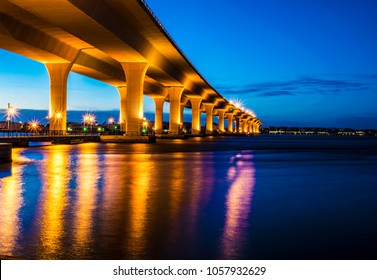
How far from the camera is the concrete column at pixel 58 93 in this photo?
56.1m

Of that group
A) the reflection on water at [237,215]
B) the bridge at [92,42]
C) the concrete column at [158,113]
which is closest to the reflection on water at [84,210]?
the reflection on water at [237,215]

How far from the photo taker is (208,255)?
648cm

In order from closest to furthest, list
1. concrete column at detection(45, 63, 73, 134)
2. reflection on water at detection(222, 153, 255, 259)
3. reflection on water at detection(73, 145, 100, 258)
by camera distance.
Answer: reflection on water at detection(222, 153, 255, 259)
reflection on water at detection(73, 145, 100, 258)
concrete column at detection(45, 63, 73, 134)

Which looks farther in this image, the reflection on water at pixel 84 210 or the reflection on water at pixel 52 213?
the reflection on water at pixel 84 210

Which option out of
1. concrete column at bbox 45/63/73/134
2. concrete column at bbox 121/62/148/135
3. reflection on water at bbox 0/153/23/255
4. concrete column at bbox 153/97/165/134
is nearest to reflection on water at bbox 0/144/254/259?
reflection on water at bbox 0/153/23/255

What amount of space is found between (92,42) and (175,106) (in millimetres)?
43055

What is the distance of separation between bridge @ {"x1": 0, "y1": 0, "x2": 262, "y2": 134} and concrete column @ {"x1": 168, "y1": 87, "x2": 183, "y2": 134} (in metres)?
6.36

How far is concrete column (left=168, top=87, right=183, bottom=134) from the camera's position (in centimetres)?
8712

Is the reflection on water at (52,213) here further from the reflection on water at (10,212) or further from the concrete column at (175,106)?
the concrete column at (175,106)

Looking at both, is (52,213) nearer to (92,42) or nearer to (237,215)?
(237,215)

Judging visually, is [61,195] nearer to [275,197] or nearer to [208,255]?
[275,197]

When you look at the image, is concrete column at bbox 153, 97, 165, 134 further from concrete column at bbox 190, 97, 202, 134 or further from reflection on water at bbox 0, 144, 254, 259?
reflection on water at bbox 0, 144, 254, 259

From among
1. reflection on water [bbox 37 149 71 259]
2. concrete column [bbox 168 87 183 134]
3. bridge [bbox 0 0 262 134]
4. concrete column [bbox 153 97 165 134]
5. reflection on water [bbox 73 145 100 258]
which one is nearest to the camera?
reflection on water [bbox 37 149 71 259]

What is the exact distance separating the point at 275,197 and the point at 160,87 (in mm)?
94093
